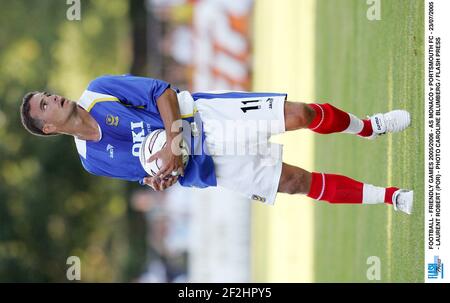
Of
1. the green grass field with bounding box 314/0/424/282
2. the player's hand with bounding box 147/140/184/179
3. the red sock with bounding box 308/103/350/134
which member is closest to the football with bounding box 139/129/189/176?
the player's hand with bounding box 147/140/184/179

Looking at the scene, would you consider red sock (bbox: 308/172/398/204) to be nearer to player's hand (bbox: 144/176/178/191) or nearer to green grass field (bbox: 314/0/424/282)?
green grass field (bbox: 314/0/424/282)

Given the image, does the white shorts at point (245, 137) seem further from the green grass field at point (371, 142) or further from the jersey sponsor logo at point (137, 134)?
the green grass field at point (371, 142)

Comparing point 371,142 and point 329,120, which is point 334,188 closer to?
point 329,120

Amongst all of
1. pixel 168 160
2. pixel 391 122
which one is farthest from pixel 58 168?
pixel 391 122

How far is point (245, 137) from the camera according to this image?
4672 mm

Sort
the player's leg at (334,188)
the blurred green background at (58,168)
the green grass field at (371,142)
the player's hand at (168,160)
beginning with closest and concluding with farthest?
the player's hand at (168,160) → the player's leg at (334,188) → the green grass field at (371,142) → the blurred green background at (58,168)

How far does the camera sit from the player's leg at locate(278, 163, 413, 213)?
479 centimetres

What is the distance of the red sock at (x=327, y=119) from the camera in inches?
184

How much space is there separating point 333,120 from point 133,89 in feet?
4.40

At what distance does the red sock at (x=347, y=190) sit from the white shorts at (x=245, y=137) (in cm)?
31

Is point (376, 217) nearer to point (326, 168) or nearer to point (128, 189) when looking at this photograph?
point (326, 168)

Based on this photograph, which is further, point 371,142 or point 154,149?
point 371,142

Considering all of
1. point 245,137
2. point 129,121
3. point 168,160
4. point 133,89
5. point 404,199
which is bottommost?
point 404,199

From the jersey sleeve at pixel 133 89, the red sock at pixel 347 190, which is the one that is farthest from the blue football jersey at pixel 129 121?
the red sock at pixel 347 190
